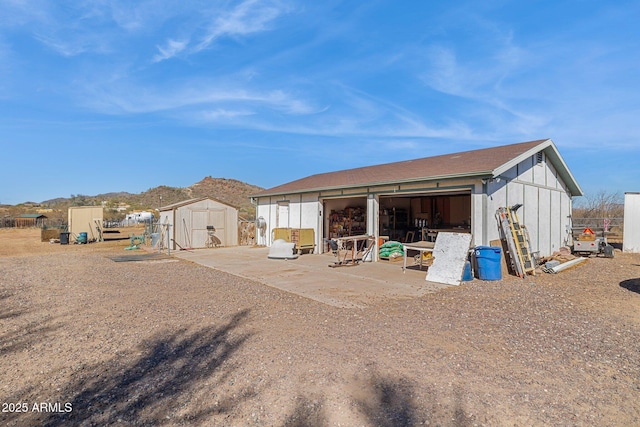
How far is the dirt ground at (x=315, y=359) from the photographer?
2926 millimetres

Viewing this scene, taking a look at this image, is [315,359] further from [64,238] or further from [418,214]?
[64,238]

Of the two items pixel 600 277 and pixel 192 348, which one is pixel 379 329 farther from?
Answer: pixel 600 277

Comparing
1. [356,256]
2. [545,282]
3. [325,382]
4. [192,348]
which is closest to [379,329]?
[325,382]

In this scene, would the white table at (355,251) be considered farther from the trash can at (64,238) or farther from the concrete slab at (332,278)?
the trash can at (64,238)

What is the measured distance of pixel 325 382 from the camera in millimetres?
3420

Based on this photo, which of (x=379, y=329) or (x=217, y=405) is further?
(x=379, y=329)

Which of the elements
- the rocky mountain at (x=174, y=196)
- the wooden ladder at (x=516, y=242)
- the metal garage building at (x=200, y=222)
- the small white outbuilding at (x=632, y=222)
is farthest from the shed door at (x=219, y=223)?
the rocky mountain at (x=174, y=196)

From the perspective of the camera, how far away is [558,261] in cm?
1108

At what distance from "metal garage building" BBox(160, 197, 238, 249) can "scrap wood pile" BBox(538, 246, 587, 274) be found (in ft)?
46.6

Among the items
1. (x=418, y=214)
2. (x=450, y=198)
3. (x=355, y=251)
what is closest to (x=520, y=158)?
(x=355, y=251)

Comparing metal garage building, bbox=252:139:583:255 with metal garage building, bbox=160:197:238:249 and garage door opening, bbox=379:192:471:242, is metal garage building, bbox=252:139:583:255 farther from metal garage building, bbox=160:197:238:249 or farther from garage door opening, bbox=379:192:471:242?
Answer: metal garage building, bbox=160:197:238:249

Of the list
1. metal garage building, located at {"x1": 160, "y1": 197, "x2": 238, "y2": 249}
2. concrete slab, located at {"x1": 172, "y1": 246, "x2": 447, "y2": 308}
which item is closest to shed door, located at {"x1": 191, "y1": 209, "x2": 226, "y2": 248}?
metal garage building, located at {"x1": 160, "y1": 197, "x2": 238, "y2": 249}

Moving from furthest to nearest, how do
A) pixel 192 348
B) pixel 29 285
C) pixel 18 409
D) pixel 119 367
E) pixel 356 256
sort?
pixel 356 256 → pixel 29 285 → pixel 192 348 → pixel 119 367 → pixel 18 409

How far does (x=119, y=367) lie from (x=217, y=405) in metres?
1.48
